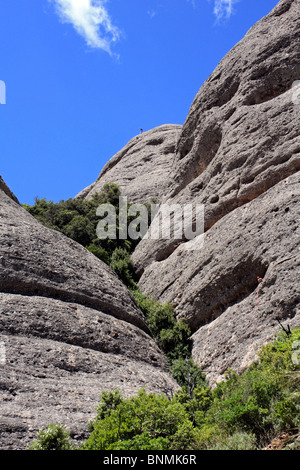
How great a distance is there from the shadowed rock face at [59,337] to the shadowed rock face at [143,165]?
16152mm

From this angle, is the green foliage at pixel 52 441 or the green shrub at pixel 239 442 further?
the green foliage at pixel 52 441

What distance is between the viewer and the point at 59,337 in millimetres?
12281

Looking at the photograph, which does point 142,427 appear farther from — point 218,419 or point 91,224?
point 91,224

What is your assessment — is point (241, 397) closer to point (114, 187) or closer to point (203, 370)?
point (203, 370)

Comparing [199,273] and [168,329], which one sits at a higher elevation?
[199,273]

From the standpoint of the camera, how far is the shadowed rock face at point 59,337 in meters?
9.74

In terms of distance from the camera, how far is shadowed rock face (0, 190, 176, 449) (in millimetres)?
9742

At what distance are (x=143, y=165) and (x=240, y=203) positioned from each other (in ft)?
68.8

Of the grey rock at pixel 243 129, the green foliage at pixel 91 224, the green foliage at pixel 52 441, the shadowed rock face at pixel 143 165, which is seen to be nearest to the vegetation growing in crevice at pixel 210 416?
the green foliage at pixel 52 441

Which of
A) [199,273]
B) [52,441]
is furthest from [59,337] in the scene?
[199,273]

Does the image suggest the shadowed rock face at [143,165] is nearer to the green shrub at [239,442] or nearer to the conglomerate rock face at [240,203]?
the conglomerate rock face at [240,203]

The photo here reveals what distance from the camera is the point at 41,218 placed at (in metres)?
28.7

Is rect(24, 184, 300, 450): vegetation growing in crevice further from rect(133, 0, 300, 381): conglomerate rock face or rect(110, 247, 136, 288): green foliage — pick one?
rect(110, 247, 136, 288): green foliage

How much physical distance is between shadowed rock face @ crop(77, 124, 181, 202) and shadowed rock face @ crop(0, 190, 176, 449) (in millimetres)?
16152
